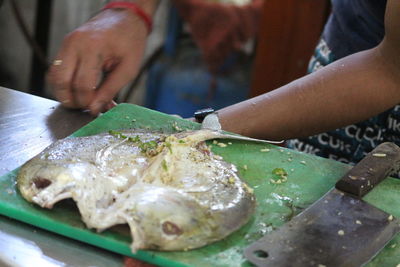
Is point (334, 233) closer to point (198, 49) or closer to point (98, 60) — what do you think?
point (98, 60)

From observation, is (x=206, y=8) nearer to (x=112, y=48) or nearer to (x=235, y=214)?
(x=112, y=48)

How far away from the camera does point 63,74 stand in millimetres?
2008

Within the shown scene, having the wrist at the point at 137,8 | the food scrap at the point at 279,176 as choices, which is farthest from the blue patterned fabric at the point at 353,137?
the wrist at the point at 137,8

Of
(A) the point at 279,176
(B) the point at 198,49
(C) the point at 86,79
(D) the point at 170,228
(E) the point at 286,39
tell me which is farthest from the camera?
(B) the point at 198,49

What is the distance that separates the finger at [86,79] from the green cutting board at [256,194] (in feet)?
0.29

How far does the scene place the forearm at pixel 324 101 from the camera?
82.7 inches

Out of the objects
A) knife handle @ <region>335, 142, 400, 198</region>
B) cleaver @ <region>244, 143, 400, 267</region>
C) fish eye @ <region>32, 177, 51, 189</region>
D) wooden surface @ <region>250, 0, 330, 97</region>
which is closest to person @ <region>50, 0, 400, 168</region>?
knife handle @ <region>335, 142, 400, 198</region>

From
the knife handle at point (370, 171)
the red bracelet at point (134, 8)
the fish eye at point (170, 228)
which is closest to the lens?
the fish eye at point (170, 228)

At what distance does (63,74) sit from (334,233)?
3.19ft

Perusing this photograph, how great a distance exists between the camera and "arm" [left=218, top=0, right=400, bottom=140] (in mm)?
2100

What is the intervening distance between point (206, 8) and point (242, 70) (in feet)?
1.94

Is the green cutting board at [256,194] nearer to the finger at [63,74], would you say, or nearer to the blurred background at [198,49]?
the finger at [63,74]

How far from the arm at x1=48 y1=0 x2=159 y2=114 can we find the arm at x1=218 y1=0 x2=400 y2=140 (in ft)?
1.17

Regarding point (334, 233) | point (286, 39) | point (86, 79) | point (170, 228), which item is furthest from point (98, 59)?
point (286, 39)
